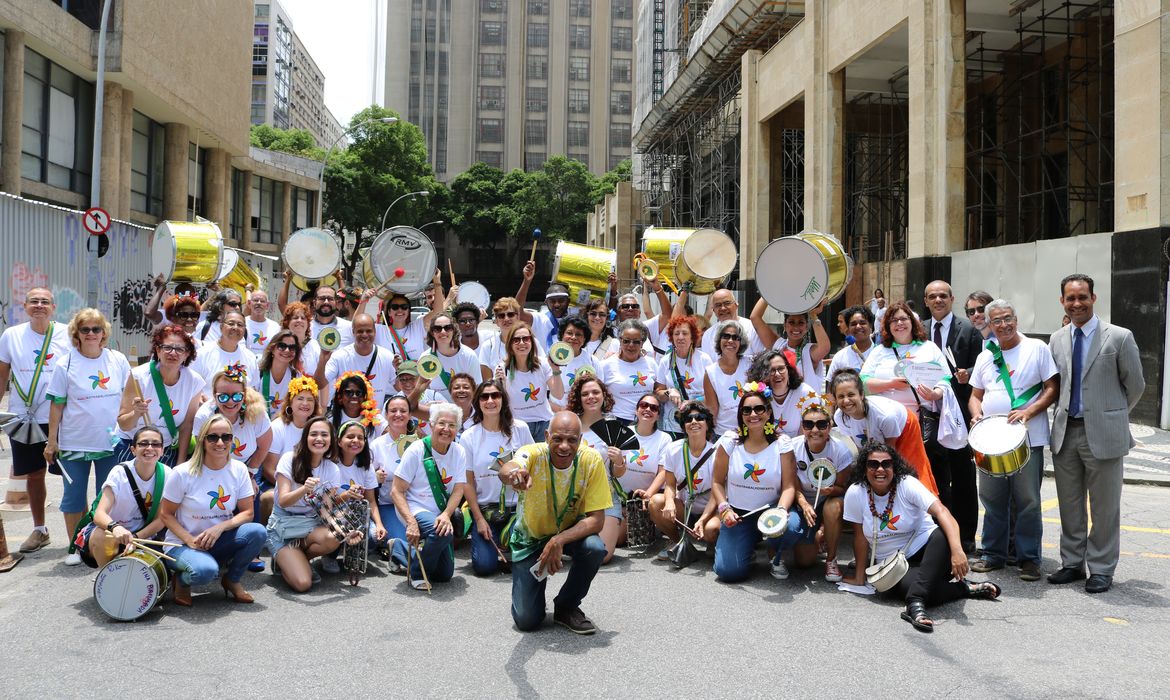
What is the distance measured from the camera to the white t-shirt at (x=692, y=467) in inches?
282

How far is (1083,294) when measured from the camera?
631cm

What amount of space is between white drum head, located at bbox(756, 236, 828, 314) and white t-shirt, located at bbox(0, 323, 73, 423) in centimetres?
591

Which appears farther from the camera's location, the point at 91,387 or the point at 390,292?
the point at 390,292

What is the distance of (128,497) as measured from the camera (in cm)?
581

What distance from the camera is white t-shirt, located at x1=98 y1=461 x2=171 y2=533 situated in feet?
19.0

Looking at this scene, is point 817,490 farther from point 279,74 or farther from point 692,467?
point 279,74

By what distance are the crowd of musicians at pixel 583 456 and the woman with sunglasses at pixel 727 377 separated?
0.02 m

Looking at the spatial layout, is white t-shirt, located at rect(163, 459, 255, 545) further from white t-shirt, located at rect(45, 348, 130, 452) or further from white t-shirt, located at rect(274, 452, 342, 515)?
white t-shirt, located at rect(45, 348, 130, 452)

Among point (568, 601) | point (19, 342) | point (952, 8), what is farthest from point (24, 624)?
point (952, 8)

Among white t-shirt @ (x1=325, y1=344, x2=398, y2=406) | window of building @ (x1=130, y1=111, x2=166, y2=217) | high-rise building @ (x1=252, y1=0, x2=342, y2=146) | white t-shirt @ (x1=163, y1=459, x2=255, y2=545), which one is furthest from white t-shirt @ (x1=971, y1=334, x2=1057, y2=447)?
high-rise building @ (x1=252, y1=0, x2=342, y2=146)

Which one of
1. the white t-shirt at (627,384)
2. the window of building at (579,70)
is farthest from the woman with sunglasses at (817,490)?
the window of building at (579,70)

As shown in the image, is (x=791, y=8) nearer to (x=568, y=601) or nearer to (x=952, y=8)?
A: (x=952, y=8)

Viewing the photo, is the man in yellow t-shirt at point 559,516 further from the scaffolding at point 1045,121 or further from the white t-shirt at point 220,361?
the scaffolding at point 1045,121

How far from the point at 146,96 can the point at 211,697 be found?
26.8 meters
